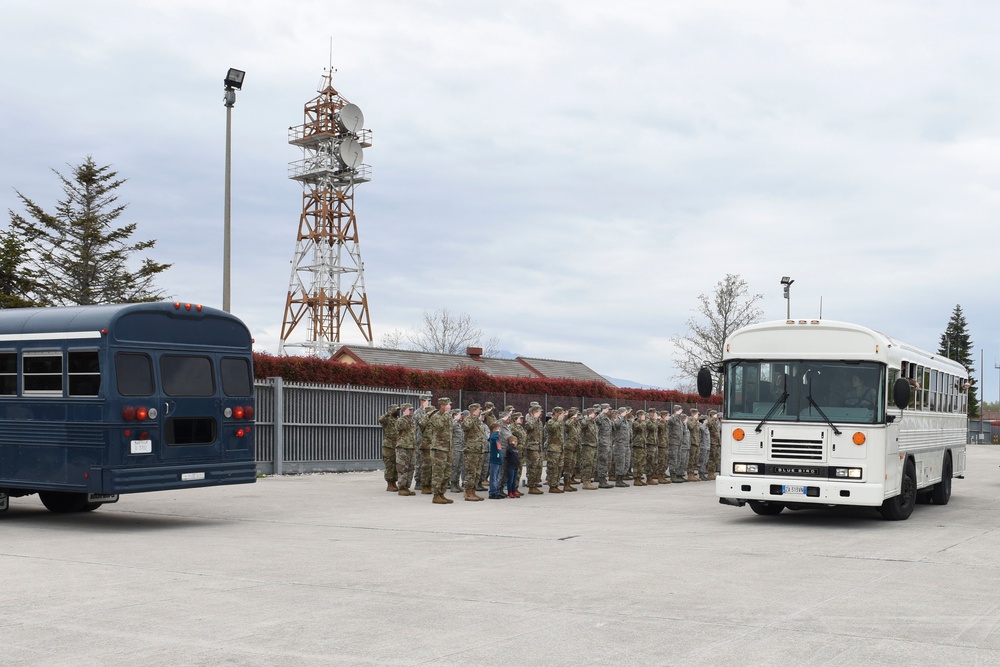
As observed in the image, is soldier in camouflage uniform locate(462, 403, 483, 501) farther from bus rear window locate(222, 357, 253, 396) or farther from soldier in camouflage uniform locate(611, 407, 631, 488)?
soldier in camouflage uniform locate(611, 407, 631, 488)

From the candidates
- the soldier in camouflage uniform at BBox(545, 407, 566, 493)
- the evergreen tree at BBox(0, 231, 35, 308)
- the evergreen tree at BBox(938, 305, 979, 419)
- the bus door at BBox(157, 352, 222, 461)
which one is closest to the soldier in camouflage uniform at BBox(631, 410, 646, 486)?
the soldier in camouflage uniform at BBox(545, 407, 566, 493)

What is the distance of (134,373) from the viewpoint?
14219 millimetres

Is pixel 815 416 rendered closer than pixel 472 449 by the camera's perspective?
Yes

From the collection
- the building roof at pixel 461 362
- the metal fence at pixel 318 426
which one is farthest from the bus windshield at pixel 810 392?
the building roof at pixel 461 362

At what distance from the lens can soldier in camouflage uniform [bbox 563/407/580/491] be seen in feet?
73.6

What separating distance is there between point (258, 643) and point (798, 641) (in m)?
3.60

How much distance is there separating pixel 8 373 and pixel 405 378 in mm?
15795

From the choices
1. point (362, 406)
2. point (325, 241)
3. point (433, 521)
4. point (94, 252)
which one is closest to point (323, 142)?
point (325, 241)

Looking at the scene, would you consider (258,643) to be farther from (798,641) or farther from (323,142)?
(323,142)

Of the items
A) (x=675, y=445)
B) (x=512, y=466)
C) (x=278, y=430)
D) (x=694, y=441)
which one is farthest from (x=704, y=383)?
(x=278, y=430)

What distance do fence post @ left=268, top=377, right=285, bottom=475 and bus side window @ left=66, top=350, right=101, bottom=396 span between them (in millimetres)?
11284

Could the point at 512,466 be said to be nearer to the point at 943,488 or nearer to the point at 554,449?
the point at 554,449

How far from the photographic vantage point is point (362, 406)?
28203 millimetres

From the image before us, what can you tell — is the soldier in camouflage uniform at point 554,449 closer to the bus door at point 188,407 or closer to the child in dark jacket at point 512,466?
the child in dark jacket at point 512,466
